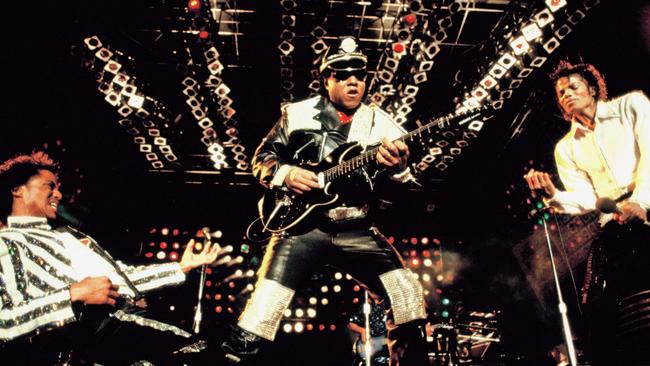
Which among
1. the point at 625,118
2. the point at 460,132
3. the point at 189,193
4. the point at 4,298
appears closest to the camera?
the point at 4,298

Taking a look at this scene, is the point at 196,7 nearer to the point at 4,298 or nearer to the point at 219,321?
the point at 4,298

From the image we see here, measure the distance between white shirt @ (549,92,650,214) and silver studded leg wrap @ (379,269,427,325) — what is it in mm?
1684

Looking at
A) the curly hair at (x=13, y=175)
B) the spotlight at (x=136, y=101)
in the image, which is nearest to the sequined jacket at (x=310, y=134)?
the curly hair at (x=13, y=175)

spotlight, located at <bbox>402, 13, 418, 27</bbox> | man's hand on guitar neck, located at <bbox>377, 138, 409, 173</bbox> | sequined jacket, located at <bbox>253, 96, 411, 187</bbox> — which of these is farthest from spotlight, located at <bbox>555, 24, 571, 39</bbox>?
man's hand on guitar neck, located at <bbox>377, 138, 409, 173</bbox>

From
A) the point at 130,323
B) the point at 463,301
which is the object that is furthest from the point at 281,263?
the point at 463,301

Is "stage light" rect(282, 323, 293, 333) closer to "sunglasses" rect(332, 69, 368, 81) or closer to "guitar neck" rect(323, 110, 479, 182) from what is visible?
"guitar neck" rect(323, 110, 479, 182)

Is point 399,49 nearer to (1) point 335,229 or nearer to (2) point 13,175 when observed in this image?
(1) point 335,229

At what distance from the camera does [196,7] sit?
19.9 ft

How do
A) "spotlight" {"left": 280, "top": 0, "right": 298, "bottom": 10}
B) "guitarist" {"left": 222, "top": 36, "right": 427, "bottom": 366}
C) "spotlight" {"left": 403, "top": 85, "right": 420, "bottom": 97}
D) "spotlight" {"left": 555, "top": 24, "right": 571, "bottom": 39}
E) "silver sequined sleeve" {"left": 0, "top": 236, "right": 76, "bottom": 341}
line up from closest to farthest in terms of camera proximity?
1. "silver sequined sleeve" {"left": 0, "top": 236, "right": 76, "bottom": 341}
2. "guitarist" {"left": 222, "top": 36, "right": 427, "bottom": 366}
3. "spotlight" {"left": 280, "top": 0, "right": 298, "bottom": 10}
4. "spotlight" {"left": 555, "top": 24, "right": 571, "bottom": 39}
5. "spotlight" {"left": 403, "top": 85, "right": 420, "bottom": 97}

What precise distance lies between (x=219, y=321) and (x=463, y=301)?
6.13 metres

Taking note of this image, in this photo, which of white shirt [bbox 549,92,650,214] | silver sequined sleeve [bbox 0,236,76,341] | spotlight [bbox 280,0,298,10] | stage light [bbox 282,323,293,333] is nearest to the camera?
silver sequined sleeve [bbox 0,236,76,341]

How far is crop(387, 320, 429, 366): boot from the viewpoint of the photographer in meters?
2.44

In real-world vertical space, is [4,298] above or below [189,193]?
below

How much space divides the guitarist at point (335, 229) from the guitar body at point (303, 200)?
0.07m
